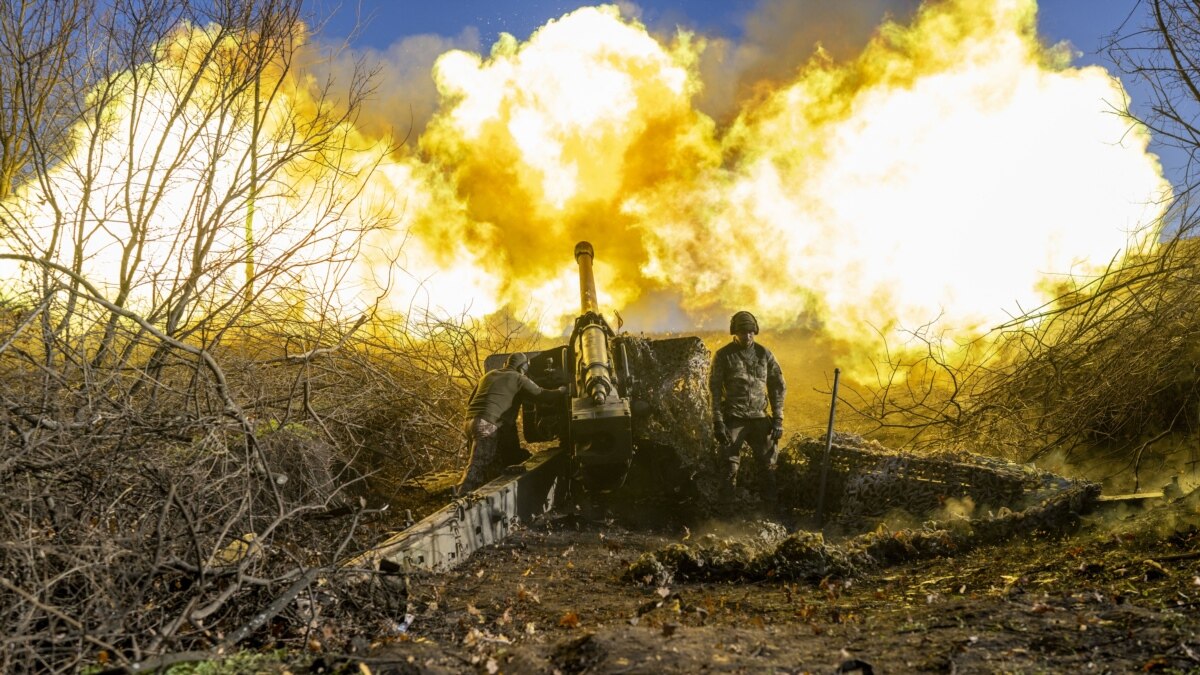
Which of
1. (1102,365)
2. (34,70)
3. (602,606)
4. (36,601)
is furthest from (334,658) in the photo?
(1102,365)

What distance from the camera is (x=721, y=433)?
9984mm

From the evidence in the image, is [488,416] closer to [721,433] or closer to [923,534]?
[721,433]

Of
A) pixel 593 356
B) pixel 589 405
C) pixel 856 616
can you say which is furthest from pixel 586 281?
pixel 856 616

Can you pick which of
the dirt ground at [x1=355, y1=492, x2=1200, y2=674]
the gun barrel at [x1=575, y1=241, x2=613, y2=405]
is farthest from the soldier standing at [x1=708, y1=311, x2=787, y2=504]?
the dirt ground at [x1=355, y1=492, x2=1200, y2=674]

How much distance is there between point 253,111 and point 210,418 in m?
4.61

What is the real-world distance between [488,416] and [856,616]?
16.6 feet

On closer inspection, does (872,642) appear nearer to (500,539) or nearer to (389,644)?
(389,644)

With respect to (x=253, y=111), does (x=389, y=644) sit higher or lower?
lower

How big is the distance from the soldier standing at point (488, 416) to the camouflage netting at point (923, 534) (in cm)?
265

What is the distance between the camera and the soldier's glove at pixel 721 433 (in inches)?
393

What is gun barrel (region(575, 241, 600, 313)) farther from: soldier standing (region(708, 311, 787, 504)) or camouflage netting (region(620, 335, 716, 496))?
soldier standing (region(708, 311, 787, 504))

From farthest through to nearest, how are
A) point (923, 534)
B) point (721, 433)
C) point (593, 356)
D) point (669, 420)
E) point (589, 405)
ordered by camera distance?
point (669, 420) < point (721, 433) < point (593, 356) < point (589, 405) < point (923, 534)

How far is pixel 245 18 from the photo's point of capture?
8.22m

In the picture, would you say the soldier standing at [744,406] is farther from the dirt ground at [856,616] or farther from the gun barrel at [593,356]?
the dirt ground at [856,616]
